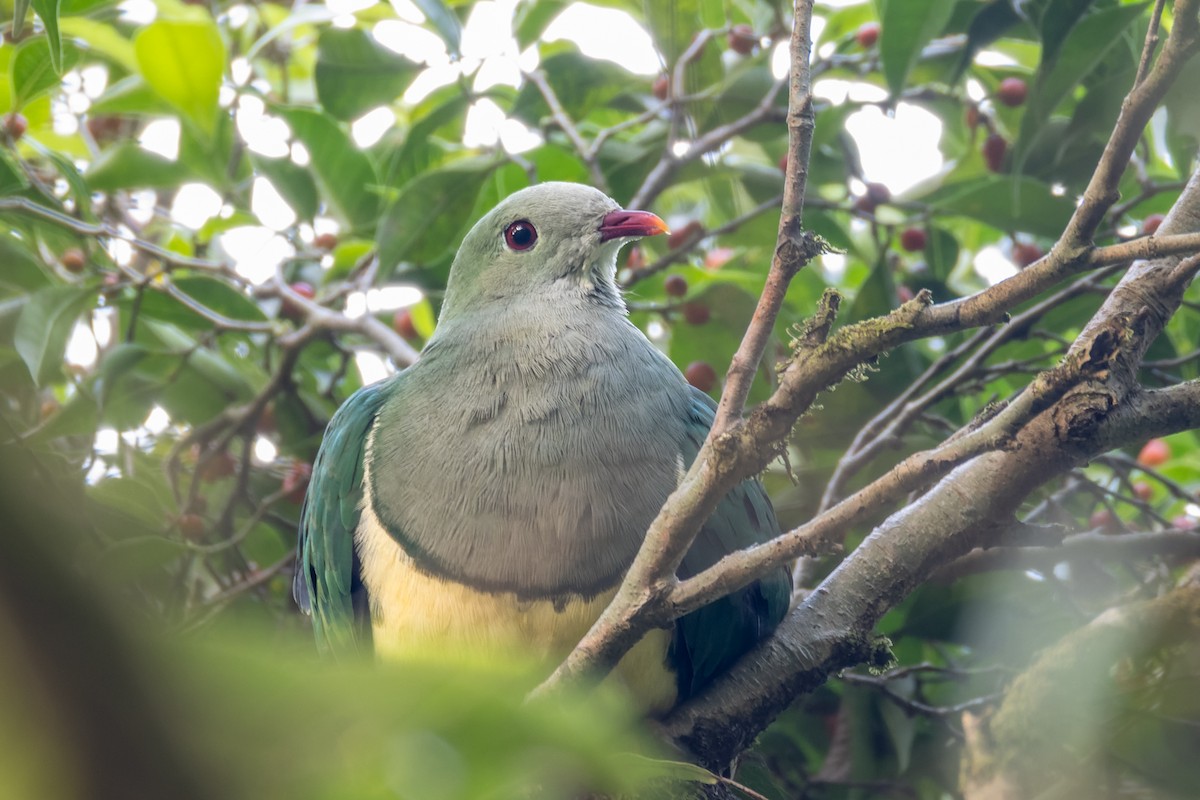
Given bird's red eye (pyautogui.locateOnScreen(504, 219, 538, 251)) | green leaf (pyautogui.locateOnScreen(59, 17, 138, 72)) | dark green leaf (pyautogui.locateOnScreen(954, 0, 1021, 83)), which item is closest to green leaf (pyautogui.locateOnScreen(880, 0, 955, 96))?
dark green leaf (pyautogui.locateOnScreen(954, 0, 1021, 83))

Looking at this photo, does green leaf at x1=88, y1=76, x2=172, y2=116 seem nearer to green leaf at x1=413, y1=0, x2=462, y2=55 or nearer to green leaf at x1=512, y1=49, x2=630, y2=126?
green leaf at x1=413, y1=0, x2=462, y2=55

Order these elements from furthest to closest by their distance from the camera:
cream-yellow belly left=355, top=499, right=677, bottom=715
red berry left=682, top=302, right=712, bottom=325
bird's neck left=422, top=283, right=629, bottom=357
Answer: red berry left=682, top=302, right=712, bottom=325 < bird's neck left=422, top=283, right=629, bottom=357 < cream-yellow belly left=355, top=499, right=677, bottom=715

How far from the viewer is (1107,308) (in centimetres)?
195

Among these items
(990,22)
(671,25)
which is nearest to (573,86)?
(671,25)

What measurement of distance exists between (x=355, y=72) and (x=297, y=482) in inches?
49.2

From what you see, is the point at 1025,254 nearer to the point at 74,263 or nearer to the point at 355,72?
the point at 355,72

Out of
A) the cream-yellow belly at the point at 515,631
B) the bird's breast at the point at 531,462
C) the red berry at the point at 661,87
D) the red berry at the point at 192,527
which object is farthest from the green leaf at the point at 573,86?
the cream-yellow belly at the point at 515,631

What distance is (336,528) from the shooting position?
94.4 inches

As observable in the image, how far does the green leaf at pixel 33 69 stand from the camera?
9.70 feet

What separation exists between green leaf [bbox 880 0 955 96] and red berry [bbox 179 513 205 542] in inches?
89.0

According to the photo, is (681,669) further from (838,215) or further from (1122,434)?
(838,215)

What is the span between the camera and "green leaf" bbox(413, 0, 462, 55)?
3131mm

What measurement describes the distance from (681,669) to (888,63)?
1.66m

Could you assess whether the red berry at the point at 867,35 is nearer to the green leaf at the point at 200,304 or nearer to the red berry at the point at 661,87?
the red berry at the point at 661,87
